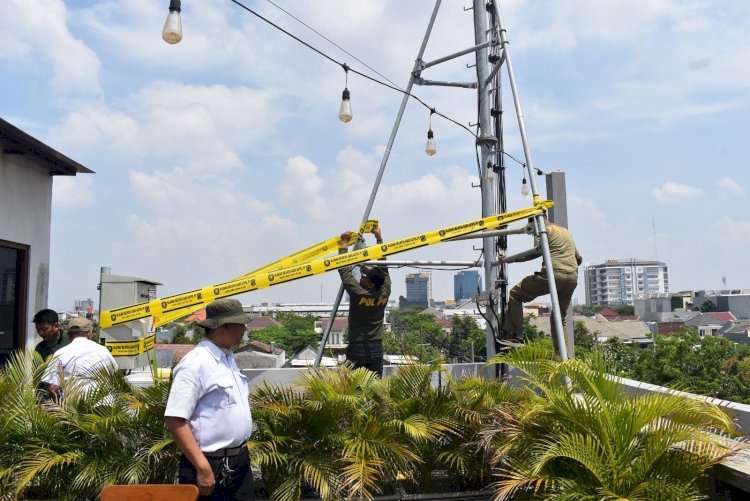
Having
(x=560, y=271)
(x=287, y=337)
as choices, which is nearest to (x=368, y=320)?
(x=560, y=271)

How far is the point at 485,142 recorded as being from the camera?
7.30m

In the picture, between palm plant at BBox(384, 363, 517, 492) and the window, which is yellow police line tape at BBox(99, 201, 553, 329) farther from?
the window

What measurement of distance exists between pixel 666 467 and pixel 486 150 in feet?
15.1

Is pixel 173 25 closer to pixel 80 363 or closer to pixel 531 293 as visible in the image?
pixel 80 363

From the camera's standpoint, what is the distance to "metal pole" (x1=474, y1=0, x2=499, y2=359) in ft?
23.6

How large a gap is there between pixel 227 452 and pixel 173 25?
10.9 feet

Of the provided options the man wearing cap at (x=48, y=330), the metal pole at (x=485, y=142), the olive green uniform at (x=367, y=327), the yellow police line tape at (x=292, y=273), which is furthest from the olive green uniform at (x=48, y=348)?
the metal pole at (x=485, y=142)

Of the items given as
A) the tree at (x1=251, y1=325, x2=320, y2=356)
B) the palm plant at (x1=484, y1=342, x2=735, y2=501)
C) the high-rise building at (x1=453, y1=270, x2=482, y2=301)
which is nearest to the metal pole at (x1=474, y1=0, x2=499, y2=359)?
the high-rise building at (x1=453, y1=270, x2=482, y2=301)

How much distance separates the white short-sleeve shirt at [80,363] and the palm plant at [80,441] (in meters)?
0.20

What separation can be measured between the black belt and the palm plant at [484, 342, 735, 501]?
1442 millimetres

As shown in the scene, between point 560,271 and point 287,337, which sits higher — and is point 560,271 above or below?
above

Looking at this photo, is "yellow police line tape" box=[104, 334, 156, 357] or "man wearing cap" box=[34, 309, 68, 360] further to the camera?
"yellow police line tape" box=[104, 334, 156, 357]

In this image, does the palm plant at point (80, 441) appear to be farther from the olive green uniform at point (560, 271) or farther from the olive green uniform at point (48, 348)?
the olive green uniform at point (560, 271)

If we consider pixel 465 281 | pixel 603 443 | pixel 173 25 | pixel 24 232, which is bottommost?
pixel 603 443
